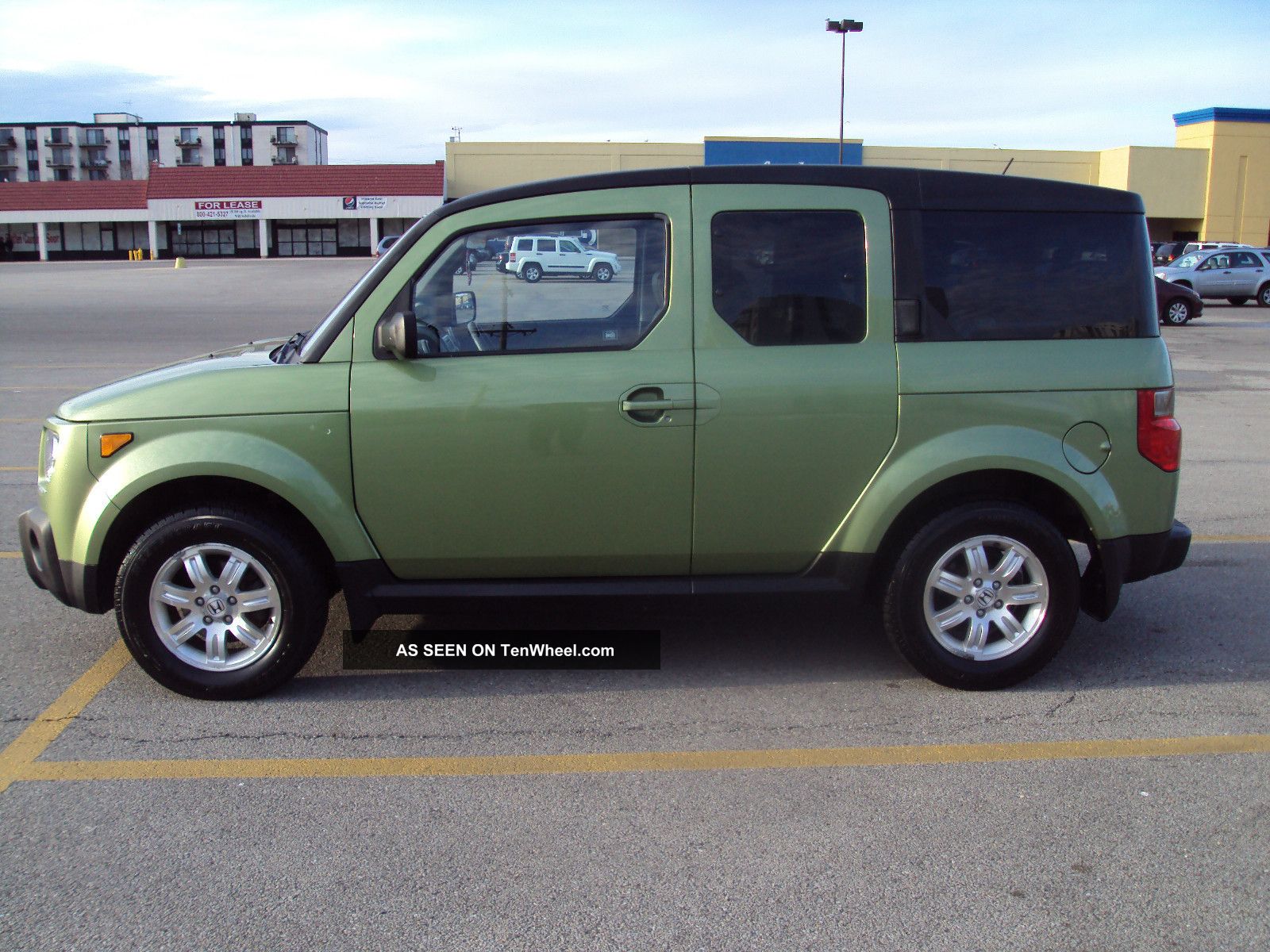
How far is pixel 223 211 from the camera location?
217 feet

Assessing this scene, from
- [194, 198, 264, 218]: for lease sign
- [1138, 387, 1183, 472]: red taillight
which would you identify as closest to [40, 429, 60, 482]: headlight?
[1138, 387, 1183, 472]: red taillight

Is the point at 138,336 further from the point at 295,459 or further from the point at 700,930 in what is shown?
the point at 700,930

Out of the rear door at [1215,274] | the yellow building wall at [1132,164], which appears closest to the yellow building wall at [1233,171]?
the yellow building wall at [1132,164]

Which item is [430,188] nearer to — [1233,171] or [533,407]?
[1233,171]

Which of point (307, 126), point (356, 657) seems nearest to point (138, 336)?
point (356, 657)

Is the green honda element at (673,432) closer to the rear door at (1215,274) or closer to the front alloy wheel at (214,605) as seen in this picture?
the front alloy wheel at (214,605)

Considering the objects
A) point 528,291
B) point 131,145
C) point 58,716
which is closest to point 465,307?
point 528,291

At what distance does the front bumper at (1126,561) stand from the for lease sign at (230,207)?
67305mm

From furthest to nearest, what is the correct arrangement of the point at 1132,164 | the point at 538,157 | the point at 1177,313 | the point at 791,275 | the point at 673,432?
1. the point at 538,157
2. the point at 1132,164
3. the point at 1177,313
4. the point at 791,275
5. the point at 673,432

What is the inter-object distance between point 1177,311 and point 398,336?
23973 millimetres

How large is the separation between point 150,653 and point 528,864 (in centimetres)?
193

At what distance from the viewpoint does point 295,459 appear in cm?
418

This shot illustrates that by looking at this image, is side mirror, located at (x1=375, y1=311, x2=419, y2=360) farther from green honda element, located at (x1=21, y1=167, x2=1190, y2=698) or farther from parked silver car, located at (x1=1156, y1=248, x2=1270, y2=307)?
parked silver car, located at (x1=1156, y1=248, x2=1270, y2=307)

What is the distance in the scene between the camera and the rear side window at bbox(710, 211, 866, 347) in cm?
427
